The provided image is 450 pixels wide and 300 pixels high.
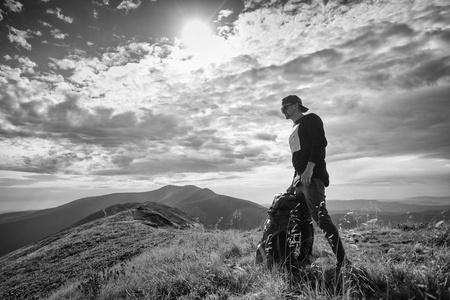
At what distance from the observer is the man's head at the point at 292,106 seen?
467 cm

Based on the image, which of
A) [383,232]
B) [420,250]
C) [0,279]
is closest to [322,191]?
[420,250]

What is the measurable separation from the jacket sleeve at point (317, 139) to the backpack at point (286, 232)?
770 mm

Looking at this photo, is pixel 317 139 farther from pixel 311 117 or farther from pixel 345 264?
pixel 345 264

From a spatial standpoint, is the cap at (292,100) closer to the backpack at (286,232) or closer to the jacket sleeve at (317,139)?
the jacket sleeve at (317,139)

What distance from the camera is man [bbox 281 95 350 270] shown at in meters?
3.64

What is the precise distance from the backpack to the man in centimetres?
27

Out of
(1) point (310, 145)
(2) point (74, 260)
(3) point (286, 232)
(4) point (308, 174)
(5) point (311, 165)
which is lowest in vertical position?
(2) point (74, 260)

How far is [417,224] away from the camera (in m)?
7.95

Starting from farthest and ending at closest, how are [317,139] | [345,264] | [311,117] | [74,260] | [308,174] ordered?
1. [74,260]
2. [311,117]
3. [317,139]
4. [308,174]
5. [345,264]

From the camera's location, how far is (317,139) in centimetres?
405

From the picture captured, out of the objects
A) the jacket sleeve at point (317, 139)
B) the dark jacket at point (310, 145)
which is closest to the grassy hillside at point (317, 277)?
the dark jacket at point (310, 145)

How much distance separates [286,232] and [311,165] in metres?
1.23

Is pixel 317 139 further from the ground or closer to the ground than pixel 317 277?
further from the ground

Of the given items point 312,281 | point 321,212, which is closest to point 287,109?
point 321,212
